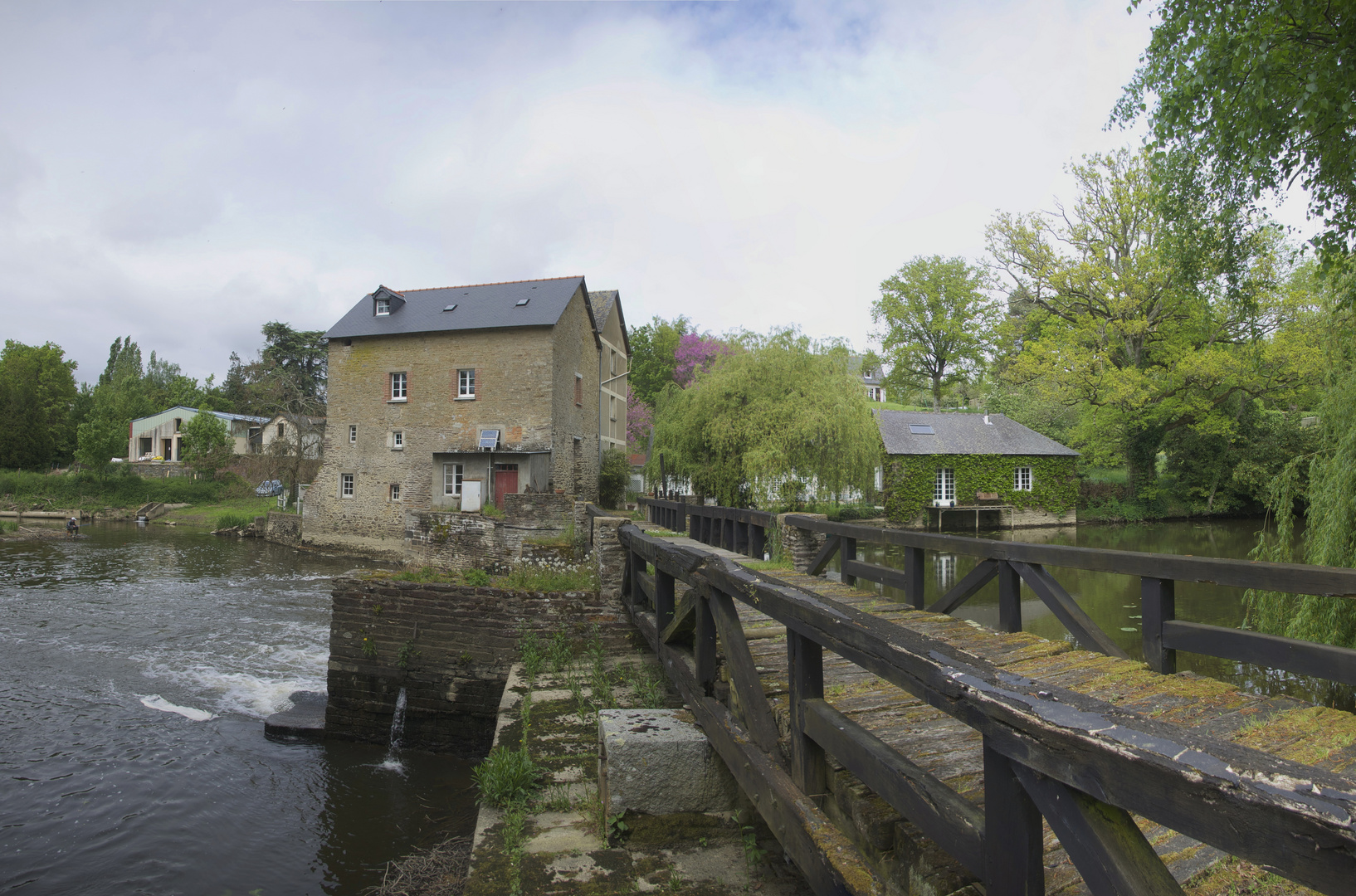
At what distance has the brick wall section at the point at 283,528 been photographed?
26406 millimetres

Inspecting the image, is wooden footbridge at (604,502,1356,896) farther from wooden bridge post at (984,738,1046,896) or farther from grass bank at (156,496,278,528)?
grass bank at (156,496,278,528)

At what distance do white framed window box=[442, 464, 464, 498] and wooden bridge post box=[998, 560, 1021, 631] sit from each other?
874 inches

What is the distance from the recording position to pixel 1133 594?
47.8ft

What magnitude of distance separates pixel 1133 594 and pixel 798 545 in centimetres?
1111

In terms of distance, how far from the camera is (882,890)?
2107 millimetres

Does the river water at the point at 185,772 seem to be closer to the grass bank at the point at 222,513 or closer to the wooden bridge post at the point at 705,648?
the wooden bridge post at the point at 705,648

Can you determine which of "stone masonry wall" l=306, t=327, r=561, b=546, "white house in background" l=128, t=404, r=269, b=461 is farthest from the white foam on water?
"white house in background" l=128, t=404, r=269, b=461

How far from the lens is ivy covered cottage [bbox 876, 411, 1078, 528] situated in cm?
2842

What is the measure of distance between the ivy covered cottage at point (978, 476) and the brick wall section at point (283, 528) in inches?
920

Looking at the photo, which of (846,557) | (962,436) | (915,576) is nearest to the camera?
(915,576)

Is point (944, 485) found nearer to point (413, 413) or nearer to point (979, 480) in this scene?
point (979, 480)

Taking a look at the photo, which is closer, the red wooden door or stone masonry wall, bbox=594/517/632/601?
stone masonry wall, bbox=594/517/632/601

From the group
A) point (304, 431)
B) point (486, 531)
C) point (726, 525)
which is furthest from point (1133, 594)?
point (304, 431)

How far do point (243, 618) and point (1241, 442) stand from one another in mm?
34861
